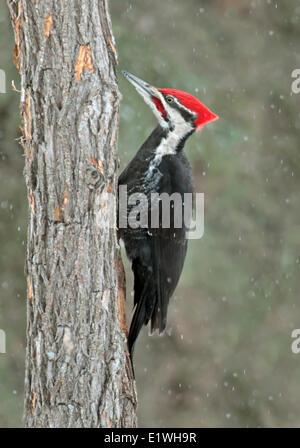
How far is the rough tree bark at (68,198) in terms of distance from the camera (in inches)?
89.1

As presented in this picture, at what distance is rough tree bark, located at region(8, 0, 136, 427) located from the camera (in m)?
2.26

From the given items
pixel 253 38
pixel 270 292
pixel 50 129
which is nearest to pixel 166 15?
pixel 253 38

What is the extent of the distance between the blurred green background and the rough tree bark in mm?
1625

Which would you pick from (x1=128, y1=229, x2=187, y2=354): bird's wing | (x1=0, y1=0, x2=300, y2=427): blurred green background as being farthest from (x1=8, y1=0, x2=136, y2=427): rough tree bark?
(x1=0, y1=0, x2=300, y2=427): blurred green background

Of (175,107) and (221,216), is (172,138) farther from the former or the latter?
(221,216)

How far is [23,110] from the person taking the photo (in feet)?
7.71

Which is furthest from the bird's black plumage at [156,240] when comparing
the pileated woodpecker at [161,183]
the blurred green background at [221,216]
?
the blurred green background at [221,216]

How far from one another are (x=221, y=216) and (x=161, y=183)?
1.77 meters

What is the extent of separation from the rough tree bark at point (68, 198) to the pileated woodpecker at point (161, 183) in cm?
71

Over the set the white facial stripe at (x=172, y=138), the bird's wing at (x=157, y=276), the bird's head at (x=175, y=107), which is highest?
the bird's head at (x=175, y=107)

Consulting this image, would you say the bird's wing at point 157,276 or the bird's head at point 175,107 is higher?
the bird's head at point 175,107

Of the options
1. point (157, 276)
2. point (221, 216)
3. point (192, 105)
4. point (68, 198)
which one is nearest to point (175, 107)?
point (192, 105)

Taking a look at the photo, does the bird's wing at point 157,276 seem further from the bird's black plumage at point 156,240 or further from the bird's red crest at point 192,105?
the bird's red crest at point 192,105

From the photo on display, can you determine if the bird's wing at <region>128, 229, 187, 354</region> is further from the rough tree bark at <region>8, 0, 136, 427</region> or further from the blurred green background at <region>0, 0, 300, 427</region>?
the blurred green background at <region>0, 0, 300, 427</region>
